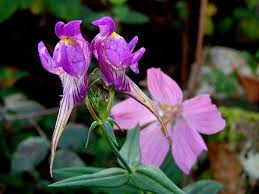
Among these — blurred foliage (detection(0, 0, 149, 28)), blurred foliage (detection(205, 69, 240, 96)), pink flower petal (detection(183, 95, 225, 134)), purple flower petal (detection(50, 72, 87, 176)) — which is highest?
purple flower petal (detection(50, 72, 87, 176))

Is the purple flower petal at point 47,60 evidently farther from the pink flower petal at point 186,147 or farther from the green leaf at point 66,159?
the green leaf at point 66,159

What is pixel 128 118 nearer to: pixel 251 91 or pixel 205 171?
pixel 205 171

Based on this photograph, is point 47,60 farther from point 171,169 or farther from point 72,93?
point 171,169

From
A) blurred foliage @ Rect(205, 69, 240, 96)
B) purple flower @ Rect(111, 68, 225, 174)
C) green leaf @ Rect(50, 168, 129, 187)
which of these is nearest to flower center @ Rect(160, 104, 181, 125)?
purple flower @ Rect(111, 68, 225, 174)

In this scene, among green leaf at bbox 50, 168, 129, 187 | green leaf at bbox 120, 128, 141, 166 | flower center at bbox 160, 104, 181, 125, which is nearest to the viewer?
green leaf at bbox 50, 168, 129, 187

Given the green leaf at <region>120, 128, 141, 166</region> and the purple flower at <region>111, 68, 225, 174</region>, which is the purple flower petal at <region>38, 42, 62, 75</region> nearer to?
the green leaf at <region>120, 128, 141, 166</region>

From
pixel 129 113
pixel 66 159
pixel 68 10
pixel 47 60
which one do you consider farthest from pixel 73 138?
pixel 47 60

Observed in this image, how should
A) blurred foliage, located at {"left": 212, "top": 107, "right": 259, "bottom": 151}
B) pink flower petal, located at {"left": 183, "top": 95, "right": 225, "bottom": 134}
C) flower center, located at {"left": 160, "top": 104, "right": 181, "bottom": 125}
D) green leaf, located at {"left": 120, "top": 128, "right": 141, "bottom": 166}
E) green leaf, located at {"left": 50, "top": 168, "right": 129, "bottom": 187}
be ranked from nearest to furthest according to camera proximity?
Result: green leaf, located at {"left": 50, "top": 168, "right": 129, "bottom": 187}, green leaf, located at {"left": 120, "top": 128, "right": 141, "bottom": 166}, pink flower petal, located at {"left": 183, "top": 95, "right": 225, "bottom": 134}, flower center, located at {"left": 160, "top": 104, "right": 181, "bottom": 125}, blurred foliage, located at {"left": 212, "top": 107, "right": 259, "bottom": 151}
